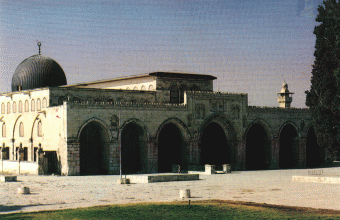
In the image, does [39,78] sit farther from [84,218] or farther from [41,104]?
[84,218]

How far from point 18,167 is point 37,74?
431 inches

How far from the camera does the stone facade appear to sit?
51938mm

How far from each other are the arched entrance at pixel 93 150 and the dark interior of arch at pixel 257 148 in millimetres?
20796

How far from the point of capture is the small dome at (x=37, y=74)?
2331 inches

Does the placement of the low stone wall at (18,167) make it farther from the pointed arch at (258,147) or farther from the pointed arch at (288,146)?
the pointed arch at (288,146)

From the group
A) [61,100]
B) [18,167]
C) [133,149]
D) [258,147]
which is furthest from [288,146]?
[18,167]

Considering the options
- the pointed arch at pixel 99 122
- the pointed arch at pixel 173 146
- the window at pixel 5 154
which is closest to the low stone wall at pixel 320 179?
the pointed arch at pixel 173 146

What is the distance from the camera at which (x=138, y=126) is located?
181 feet

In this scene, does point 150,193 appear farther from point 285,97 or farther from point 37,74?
point 285,97

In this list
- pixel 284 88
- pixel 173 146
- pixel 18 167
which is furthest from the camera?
pixel 284 88

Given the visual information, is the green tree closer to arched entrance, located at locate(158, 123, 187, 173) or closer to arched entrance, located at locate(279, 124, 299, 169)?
arched entrance, located at locate(158, 123, 187, 173)

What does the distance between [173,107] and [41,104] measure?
47.1 feet

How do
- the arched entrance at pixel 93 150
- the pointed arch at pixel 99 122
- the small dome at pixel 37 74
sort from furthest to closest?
the small dome at pixel 37 74, the arched entrance at pixel 93 150, the pointed arch at pixel 99 122

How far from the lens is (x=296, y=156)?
6762 cm
